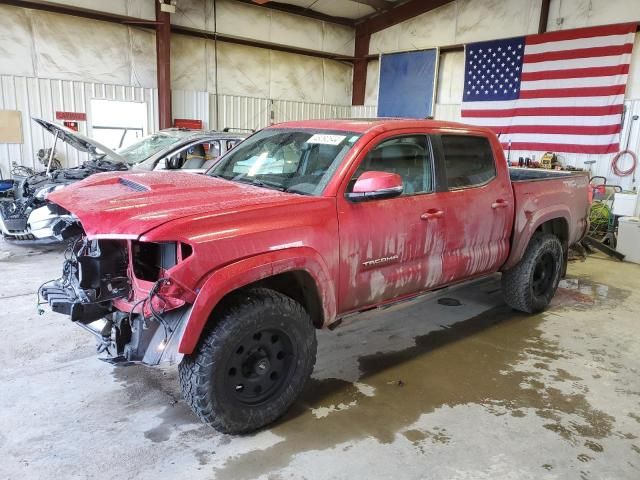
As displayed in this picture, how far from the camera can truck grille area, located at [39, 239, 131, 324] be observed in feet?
8.21

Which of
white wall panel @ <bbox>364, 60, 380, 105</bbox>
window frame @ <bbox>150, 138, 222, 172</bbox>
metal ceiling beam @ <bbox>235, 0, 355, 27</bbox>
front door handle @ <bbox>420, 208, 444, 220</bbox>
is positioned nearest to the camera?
front door handle @ <bbox>420, 208, 444, 220</bbox>

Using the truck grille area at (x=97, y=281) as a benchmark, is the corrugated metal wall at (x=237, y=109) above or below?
above

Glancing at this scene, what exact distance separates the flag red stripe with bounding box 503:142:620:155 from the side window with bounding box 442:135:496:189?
709 centimetres

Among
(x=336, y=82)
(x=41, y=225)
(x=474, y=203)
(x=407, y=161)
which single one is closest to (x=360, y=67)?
(x=336, y=82)

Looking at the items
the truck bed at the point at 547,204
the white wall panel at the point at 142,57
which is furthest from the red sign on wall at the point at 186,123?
the truck bed at the point at 547,204

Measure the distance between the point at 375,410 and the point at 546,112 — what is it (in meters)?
9.46

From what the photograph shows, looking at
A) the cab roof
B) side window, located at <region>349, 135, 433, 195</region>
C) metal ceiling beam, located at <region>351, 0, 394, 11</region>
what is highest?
metal ceiling beam, located at <region>351, 0, 394, 11</region>

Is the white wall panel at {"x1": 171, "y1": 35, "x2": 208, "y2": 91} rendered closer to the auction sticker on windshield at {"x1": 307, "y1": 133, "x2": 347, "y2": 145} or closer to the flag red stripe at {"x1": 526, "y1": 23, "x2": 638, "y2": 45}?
the flag red stripe at {"x1": 526, "y1": 23, "x2": 638, "y2": 45}

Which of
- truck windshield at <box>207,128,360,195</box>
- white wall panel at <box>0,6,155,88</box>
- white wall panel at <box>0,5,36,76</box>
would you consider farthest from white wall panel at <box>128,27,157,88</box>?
truck windshield at <box>207,128,360,195</box>

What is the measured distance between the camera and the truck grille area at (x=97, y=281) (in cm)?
250

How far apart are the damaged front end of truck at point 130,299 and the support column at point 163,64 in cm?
916

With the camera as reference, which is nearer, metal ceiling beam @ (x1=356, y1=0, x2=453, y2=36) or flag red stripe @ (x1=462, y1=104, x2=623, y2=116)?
flag red stripe @ (x1=462, y1=104, x2=623, y2=116)

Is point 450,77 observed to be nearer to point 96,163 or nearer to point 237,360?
point 96,163

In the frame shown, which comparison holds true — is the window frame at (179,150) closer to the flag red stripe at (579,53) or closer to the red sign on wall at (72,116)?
the red sign on wall at (72,116)
